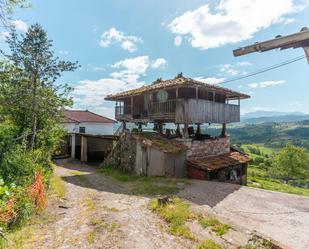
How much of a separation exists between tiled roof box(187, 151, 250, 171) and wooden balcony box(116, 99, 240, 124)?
2760 mm

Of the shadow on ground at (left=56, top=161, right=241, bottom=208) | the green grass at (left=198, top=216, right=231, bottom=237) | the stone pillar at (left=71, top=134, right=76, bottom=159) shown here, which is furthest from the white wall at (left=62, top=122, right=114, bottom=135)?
the green grass at (left=198, top=216, right=231, bottom=237)

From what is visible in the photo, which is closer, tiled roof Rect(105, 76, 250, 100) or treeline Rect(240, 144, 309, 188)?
tiled roof Rect(105, 76, 250, 100)

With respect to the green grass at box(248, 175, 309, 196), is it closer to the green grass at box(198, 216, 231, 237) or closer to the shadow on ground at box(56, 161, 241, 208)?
the shadow on ground at box(56, 161, 241, 208)

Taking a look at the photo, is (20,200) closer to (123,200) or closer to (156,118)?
(123,200)

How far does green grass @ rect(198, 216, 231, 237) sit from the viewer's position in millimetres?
7623

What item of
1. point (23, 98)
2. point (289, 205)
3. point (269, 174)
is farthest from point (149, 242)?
point (269, 174)

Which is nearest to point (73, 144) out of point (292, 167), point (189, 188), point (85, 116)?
point (85, 116)

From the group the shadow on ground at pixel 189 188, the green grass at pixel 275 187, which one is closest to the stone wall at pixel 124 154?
the shadow on ground at pixel 189 188

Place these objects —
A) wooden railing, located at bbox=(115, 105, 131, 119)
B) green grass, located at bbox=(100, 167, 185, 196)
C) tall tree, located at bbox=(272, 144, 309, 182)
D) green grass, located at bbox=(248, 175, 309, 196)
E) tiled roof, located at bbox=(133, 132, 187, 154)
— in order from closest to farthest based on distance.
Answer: green grass, located at bbox=(100, 167, 185, 196), tiled roof, located at bbox=(133, 132, 187, 154), wooden railing, located at bbox=(115, 105, 131, 119), green grass, located at bbox=(248, 175, 309, 196), tall tree, located at bbox=(272, 144, 309, 182)

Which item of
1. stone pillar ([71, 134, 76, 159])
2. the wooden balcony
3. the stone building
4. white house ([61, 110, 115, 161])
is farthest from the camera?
stone pillar ([71, 134, 76, 159])

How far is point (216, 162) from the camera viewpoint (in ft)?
61.7

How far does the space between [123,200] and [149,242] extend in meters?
4.75

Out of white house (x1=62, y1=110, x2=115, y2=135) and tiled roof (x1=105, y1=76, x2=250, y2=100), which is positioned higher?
tiled roof (x1=105, y1=76, x2=250, y2=100)

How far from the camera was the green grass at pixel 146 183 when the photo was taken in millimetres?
13143
